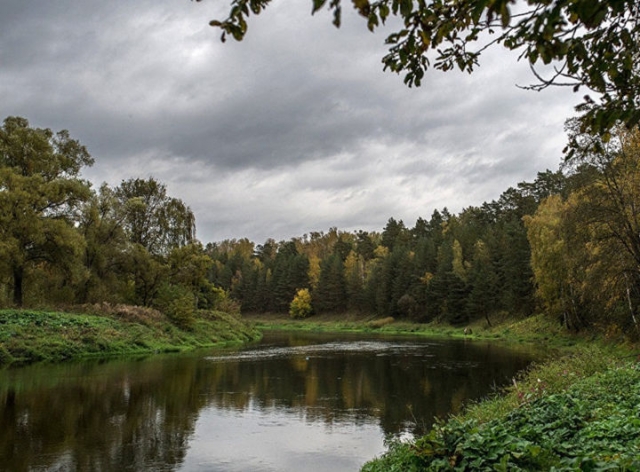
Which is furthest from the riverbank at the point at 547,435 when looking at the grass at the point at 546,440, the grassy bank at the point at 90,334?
the grassy bank at the point at 90,334

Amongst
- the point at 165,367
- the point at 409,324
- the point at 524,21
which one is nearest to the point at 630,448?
the point at 524,21

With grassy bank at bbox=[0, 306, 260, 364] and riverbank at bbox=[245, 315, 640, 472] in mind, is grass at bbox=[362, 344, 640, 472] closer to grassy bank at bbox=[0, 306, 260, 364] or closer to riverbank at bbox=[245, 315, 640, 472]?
riverbank at bbox=[245, 315, 640, 472]

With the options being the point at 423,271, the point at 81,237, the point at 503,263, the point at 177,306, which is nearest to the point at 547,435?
the point at 81,237

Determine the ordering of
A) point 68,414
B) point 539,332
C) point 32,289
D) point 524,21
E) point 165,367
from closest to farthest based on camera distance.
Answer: point 524,21 → point 68,414 → point 165,367 → point 32,289 → point 539,332

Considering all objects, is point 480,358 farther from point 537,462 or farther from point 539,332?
point 537,462

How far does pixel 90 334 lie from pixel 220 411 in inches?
648

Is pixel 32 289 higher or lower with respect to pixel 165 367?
higher

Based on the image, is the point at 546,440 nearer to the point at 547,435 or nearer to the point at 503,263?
the point at 547,435

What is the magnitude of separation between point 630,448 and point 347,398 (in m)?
12.4

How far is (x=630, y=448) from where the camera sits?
5965 millimetres

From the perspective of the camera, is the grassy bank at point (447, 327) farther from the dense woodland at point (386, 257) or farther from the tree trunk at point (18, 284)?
the tree trunk at point (18, 284)

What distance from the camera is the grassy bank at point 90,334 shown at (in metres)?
24.7

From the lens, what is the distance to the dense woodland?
23.8 meters

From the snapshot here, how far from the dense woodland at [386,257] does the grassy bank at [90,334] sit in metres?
2.74
